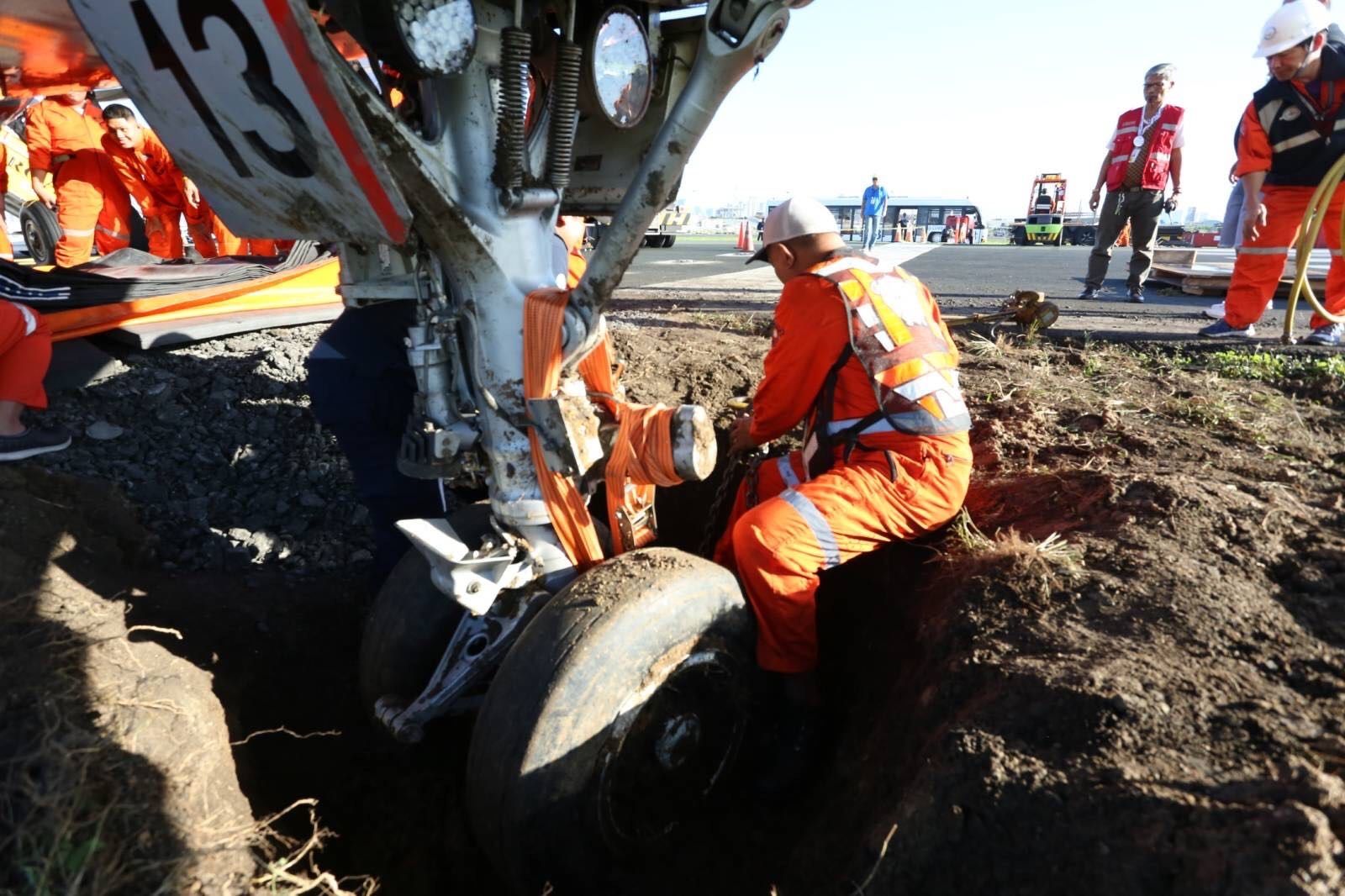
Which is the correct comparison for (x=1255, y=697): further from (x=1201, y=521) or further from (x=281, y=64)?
(x=281, y=64)

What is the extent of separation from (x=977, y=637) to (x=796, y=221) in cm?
156

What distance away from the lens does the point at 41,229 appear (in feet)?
23.4

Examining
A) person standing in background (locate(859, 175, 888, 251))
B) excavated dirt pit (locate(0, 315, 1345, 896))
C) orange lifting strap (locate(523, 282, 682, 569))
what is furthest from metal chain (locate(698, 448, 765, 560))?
person standing in background (locate(859, 175, 888, 251))

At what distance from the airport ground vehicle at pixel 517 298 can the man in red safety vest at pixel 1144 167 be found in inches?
267

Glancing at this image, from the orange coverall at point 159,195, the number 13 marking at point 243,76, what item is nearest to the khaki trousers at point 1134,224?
the number 13 marking at point 243,76

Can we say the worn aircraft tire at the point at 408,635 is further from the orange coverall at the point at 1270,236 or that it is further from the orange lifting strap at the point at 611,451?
the orange coverall at the point at 1270,236

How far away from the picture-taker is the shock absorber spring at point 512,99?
2.00m

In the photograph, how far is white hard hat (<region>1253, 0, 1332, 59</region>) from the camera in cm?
477

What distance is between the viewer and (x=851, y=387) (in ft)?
8.96

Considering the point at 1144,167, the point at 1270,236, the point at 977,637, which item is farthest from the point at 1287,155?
the point at 977,637

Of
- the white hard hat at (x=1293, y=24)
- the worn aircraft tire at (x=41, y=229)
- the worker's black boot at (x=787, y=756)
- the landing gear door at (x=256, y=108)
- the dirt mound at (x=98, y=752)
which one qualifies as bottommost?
the worker's black boot at (x=787, y=756)

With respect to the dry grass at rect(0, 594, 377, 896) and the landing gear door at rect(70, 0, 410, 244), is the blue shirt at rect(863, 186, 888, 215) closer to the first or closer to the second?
the landing gear door at rect(70, 0, 410, 244)

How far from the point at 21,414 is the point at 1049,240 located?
37.8 meters

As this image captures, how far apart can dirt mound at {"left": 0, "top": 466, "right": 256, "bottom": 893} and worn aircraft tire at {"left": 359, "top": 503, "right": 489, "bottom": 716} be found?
50cm
